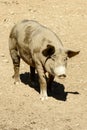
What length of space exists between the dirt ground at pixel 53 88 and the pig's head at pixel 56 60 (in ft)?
2.26

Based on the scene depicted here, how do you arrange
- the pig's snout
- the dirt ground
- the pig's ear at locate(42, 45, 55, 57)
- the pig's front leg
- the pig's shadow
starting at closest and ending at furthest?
the dirt ground < the pig's snout < the pig's ear at locate(42, 45, 55, 57) < the pig's front leg < the pig's shadow

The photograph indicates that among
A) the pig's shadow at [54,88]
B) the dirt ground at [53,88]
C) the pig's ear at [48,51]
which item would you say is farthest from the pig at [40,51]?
the dirt ground at [53,88]

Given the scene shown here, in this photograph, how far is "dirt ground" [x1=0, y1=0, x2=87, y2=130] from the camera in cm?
873

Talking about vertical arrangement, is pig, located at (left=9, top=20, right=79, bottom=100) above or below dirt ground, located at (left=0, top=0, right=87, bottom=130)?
above

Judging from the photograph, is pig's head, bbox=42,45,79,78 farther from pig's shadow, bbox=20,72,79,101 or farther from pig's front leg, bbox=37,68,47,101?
pig's shadow, bbox=20,72,79,101

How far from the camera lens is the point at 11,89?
10.2 meters

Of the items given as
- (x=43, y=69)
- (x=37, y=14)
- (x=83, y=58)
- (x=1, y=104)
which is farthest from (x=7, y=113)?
(x=37, y=14)

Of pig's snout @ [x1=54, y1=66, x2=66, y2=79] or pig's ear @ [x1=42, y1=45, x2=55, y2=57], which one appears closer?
pig's snout @ [x1=54, y1=66, x2=66, y2=79]

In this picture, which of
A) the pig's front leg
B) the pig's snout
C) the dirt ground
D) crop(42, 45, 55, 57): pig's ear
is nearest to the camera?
the dirt ground

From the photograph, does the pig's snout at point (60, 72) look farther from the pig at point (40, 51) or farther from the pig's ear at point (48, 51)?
the pig's ear at point (48, 51)

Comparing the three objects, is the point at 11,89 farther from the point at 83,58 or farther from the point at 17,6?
the point at 17,6

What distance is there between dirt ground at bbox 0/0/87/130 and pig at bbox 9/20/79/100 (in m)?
0.34

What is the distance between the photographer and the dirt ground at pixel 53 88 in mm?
8727

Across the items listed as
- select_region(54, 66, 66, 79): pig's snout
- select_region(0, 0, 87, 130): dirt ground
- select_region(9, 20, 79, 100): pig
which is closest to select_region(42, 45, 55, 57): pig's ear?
select_region(9, 20, 79, 100): pig
